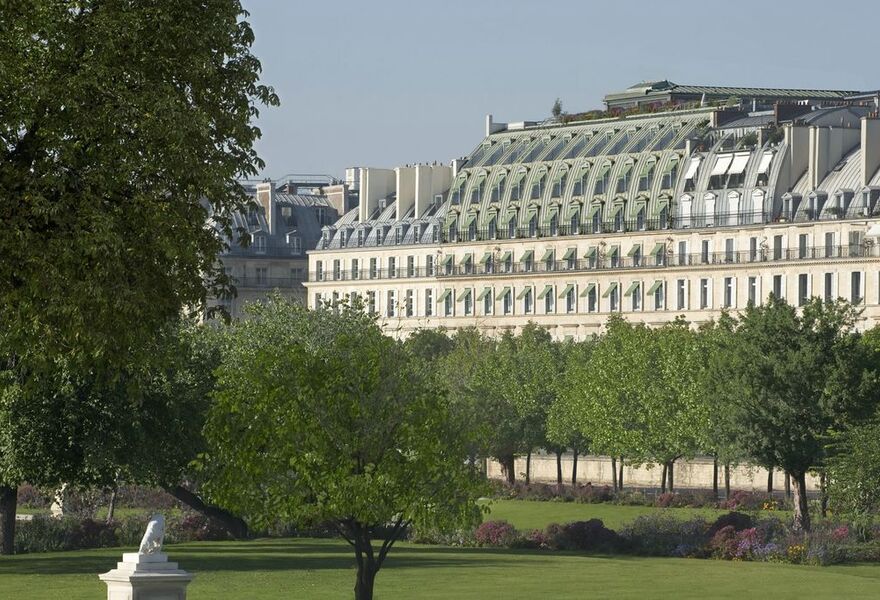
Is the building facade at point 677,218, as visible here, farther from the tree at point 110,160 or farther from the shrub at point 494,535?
the tree at point 110,160

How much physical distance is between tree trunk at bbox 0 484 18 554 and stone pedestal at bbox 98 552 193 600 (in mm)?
32562

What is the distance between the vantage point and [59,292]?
35.0 metres

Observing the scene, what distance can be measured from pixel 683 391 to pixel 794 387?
75.2 feet

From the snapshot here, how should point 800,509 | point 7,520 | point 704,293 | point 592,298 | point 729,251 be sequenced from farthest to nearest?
point 592,298
point 704,293
point 729,251
point 800,509
point 7,520

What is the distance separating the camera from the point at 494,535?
269ft

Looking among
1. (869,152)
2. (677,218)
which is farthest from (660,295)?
(869,152)

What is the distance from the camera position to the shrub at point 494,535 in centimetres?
8175

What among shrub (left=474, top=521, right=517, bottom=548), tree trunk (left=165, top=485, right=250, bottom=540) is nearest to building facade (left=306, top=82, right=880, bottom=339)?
shrub (left=474, top=521, right=517, bottom=548)

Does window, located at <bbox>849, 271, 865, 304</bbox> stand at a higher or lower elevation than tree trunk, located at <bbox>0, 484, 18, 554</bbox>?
higher

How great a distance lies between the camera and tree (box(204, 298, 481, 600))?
52750mm

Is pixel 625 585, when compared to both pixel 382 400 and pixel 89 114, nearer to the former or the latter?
pixel 382 400

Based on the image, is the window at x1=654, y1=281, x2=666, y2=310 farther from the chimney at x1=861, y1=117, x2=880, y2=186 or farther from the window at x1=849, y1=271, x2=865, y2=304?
the chimney at x1=861, y1=117, x2=880, y2=186

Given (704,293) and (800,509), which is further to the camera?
(704,293)

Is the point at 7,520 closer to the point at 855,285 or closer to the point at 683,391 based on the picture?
the point at 683,391
